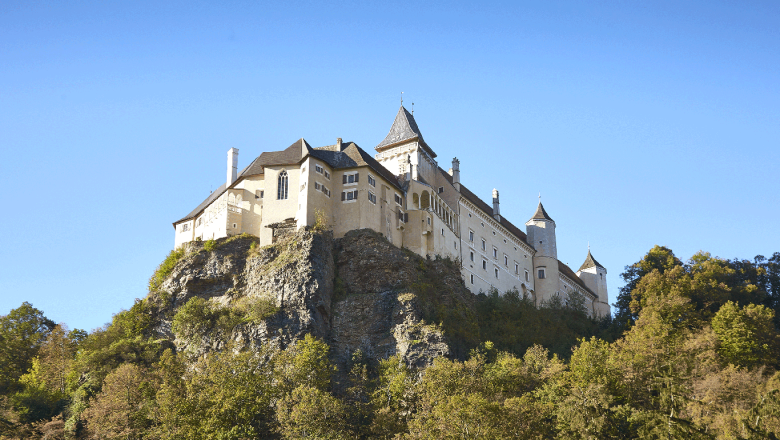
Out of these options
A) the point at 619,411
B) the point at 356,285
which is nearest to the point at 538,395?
the point at 619,411

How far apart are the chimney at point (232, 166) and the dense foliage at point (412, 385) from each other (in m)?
15.5

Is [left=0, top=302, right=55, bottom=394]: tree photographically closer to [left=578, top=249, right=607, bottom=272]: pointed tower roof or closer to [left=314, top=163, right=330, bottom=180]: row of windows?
Answer: [left=314, top=163, right=330, bottom=180]: row of windows

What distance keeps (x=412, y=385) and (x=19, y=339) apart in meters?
42.5

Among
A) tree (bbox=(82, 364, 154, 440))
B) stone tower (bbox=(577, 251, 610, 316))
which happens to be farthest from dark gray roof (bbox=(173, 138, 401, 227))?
stone tower (bbox=(577, 251, 610, 316))

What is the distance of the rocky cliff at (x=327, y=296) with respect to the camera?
67.7 metres

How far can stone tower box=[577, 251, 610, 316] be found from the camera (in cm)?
11512

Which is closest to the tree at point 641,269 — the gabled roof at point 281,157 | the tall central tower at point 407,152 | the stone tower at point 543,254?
the stone tower at point 543,254

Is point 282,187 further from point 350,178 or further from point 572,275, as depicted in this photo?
point 572,275

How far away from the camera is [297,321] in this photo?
222 feet

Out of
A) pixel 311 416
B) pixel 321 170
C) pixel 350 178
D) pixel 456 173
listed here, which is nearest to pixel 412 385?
pixel 311 416

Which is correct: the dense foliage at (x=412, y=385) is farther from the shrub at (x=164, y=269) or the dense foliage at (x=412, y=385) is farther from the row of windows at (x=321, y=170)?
the row of windows at (x=321, y=170)

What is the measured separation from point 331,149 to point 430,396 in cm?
3225

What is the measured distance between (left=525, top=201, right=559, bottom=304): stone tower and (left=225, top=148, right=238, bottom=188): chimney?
39442 mm

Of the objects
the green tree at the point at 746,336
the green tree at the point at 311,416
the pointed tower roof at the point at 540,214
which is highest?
the pointed tower roof at the point at 540,214
